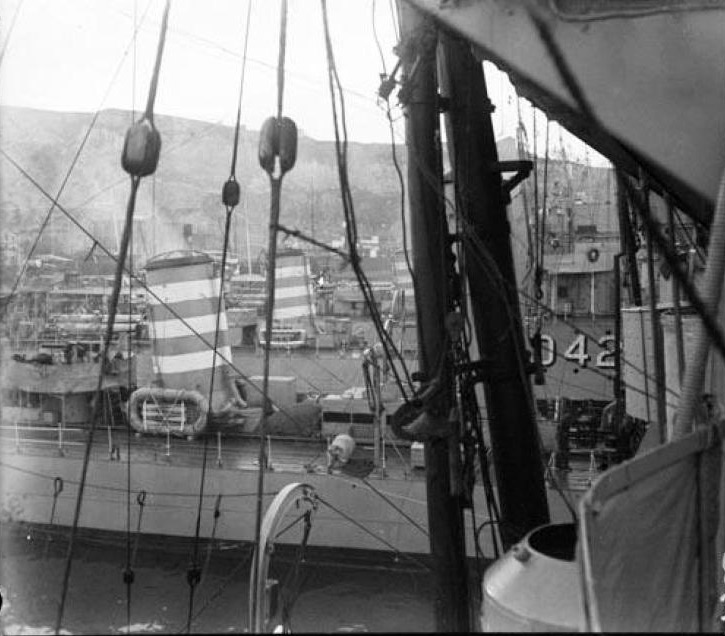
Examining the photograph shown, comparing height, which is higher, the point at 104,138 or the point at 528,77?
the point at 104,138

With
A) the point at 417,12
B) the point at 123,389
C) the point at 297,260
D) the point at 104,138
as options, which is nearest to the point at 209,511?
the point at 123,389

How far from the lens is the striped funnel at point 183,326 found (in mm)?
16609

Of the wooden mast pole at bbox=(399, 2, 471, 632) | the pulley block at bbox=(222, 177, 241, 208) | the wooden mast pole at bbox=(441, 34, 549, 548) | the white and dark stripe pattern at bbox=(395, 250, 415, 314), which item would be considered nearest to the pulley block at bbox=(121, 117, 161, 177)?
the pulley block at bbox=(222, 177, 241, 208)

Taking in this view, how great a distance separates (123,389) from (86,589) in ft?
21.4

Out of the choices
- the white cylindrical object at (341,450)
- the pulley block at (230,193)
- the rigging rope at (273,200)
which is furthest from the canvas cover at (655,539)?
the white cylindrical object at (341,450)

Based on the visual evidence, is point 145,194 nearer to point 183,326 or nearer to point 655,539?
point 183,326

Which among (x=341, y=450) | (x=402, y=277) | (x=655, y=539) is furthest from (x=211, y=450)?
(x=655, y=539)

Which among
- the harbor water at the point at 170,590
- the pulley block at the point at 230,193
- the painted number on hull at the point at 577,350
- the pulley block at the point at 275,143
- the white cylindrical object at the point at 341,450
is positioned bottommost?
the harbor water at the point at 170,590

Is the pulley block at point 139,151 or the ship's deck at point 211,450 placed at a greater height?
the pulley block at point 139,151

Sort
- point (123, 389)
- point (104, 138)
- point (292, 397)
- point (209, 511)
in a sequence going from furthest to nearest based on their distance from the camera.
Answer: point (104, 138)
point (123, 389)
point (292, 397)
point (209, 511)

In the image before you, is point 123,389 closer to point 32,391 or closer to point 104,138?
point 32,391

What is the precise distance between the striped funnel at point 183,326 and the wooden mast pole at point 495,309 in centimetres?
1265

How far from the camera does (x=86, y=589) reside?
11.5 m

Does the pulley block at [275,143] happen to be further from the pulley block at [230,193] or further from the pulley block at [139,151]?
the pulley block at [230,193]
